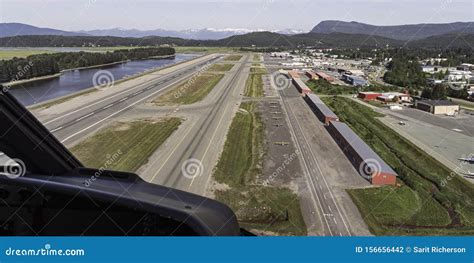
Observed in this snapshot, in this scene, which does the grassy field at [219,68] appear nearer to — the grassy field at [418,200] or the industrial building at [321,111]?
the industrial building at [321,111]

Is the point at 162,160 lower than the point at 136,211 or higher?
lower

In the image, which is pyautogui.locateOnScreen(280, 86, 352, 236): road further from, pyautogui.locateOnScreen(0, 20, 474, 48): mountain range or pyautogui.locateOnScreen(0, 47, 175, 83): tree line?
pyautogui.locateOnScreen(0, 20, 474, 48): mountain range

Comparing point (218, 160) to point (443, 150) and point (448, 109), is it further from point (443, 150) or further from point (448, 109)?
point (448, 109)

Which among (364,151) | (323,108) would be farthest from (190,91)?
(364,151)

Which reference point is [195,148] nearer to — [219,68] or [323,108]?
[323,108]

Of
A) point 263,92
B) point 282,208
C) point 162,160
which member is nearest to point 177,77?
point 263,92

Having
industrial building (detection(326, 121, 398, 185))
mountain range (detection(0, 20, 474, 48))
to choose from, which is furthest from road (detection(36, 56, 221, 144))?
mountain range (detection(0, 20, 474, 48))

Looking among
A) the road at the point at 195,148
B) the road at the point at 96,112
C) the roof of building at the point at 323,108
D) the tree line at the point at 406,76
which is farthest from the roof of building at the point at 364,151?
the tree line at the point at 406,76
